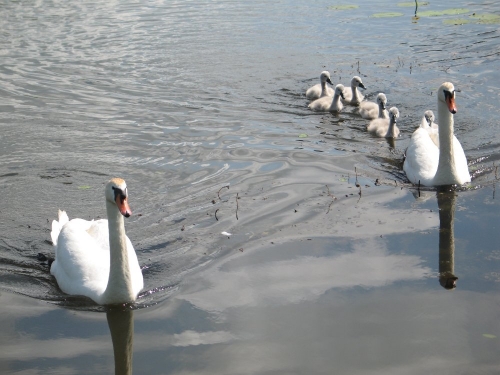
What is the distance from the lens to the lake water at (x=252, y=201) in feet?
23.1

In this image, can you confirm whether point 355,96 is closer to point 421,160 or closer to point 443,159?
point 421,160

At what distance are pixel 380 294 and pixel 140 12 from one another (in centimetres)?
1758

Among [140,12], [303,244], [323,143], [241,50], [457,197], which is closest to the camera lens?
[303,244]

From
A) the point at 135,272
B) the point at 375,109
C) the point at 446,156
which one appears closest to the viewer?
the point at 135,272

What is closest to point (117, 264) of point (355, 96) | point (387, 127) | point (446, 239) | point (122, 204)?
point (122, 204)

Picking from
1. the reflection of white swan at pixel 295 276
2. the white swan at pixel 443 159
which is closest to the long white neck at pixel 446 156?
the white swan at pixel 443 159

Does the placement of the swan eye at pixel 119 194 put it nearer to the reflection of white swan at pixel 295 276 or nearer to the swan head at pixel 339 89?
the reflection of white swan at pixel 295 276

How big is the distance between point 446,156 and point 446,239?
2.02 m

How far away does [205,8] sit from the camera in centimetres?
2388

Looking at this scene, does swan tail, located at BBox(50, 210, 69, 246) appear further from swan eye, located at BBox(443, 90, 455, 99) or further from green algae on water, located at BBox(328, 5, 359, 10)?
green algae on water, located at BBox(328, 5, 359, 10)

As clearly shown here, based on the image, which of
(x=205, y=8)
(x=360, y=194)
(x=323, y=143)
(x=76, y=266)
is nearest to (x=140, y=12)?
(x=205, y=8)

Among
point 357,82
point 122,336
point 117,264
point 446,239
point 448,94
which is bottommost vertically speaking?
point 122,336

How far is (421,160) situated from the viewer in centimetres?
1122

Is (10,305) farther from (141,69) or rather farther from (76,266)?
(141,69)
